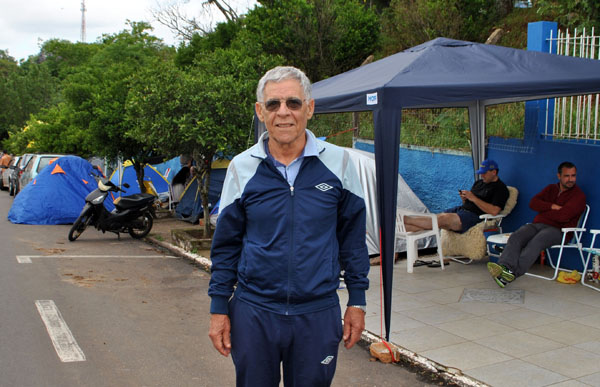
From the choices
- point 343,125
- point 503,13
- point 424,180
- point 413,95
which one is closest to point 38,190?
point 343,125

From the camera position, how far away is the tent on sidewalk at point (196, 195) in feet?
48.8

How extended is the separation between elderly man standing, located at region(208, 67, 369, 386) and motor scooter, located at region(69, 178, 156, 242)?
1024 cm

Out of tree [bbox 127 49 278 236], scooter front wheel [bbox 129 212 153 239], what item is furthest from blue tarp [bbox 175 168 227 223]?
tree [bbox 127 49 278 236]

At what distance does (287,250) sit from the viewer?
261 cm

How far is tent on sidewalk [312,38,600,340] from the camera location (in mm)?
5324

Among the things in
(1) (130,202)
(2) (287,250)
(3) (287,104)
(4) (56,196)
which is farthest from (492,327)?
(4) (56,196)

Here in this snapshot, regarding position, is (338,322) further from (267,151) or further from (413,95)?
(413,95)

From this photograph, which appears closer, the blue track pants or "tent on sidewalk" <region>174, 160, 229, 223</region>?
the blue track pants

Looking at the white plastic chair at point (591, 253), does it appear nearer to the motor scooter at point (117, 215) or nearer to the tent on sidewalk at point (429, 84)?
the tent on sidewalk at point (429, 84)

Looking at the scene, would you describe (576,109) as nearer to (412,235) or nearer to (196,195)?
(412,235)

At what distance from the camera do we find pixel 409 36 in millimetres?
18531

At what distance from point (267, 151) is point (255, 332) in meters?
0.84

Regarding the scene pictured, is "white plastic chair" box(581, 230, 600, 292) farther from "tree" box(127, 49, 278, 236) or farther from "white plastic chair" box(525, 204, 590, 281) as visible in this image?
"tree" box(127, 49, 278, 236)

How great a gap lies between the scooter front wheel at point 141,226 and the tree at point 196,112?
2242 mm
